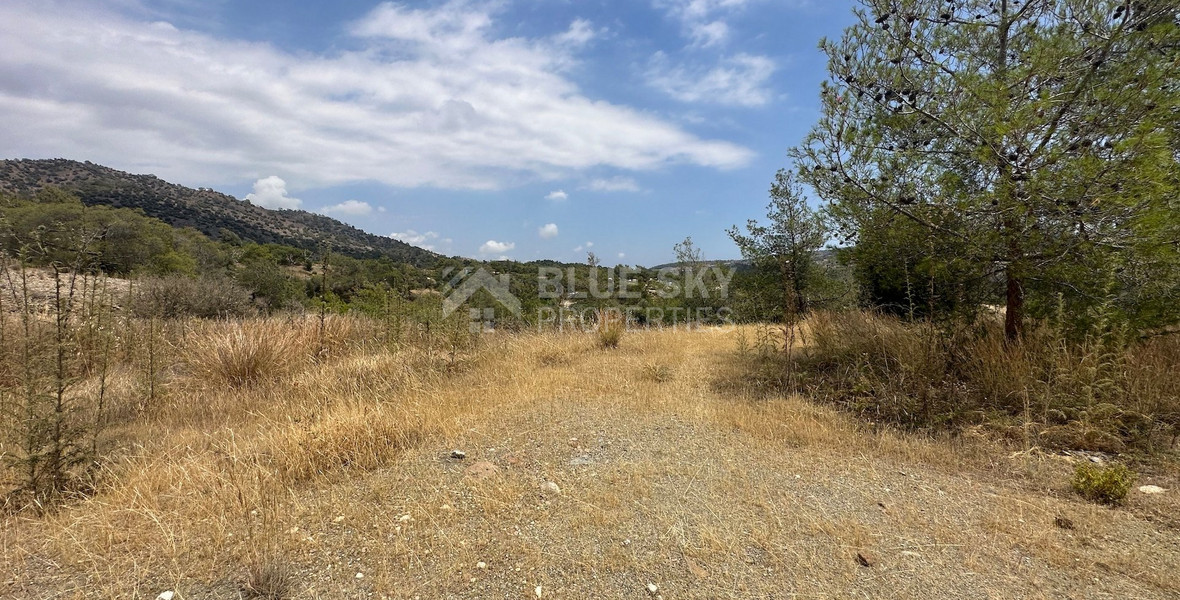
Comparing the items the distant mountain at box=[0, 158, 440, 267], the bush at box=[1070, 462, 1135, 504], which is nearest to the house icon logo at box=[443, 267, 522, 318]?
the bush at box=[1070, 462, 1135, 504]

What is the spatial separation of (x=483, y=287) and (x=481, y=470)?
6884 millimetres

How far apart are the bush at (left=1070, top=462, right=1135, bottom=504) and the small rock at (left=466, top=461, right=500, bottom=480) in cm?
332

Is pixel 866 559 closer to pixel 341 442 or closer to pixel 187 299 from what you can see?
pixel 341 442

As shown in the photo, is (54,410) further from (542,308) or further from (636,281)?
(636,281)

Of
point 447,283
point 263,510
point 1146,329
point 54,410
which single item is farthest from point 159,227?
point 1146,329

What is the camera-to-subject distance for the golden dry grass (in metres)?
1.82

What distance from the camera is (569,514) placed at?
Answer: 234 centimetres

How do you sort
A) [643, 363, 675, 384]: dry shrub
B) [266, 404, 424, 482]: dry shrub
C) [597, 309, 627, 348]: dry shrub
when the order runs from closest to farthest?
[266, 404, 424, 482]: dry shrub
[643, 363, 675, 384]: dry shrub
[597, 309, 627, 348]: dry shrub

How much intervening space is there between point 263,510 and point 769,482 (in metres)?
2.73

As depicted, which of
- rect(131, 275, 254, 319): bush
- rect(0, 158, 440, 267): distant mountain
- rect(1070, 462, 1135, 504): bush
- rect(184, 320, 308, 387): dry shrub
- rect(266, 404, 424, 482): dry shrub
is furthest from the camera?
rect(0, 158, 440, 267): distant mountain

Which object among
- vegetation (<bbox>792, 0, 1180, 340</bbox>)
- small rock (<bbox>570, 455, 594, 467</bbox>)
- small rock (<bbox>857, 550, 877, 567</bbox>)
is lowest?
small rock (<bbox>857, 550, 877, 567</bbox>)

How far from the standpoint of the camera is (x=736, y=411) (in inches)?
157

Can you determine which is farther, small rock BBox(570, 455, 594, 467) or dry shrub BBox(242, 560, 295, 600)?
small rock BBox(570, 455, 594, 467)

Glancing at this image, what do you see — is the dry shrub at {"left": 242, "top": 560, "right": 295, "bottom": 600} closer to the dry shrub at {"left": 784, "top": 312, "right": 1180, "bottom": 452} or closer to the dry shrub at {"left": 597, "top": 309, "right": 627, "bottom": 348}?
the dry shrub at {"left": 784, "top": 312, "right": 1180, "bottom": 452}
